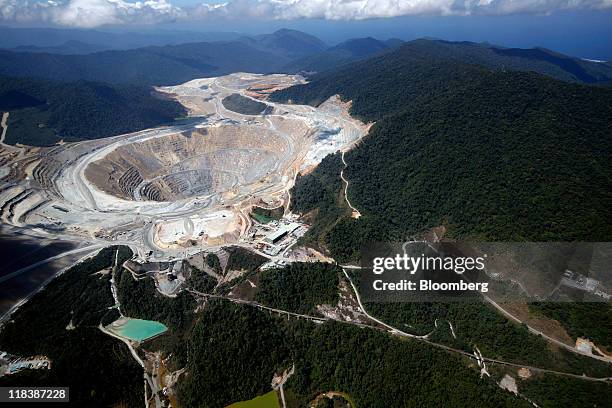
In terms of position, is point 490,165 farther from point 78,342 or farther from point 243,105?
point 243,105

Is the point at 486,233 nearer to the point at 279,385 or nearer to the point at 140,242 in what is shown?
the point at 279,385

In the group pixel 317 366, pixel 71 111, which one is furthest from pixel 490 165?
pixel 71 111

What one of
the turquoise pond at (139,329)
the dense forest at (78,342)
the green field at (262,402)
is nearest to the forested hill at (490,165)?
the green field at (262,402)

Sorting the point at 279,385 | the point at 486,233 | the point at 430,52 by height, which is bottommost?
the point at 279,385

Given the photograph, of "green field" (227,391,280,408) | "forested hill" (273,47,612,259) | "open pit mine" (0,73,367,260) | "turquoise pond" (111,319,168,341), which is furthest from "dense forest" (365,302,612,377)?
"open pit mine" (0,73,367,260)

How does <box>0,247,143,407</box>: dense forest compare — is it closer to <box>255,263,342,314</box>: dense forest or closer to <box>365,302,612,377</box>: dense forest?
<box>255,263,342,314</box>: dense forest

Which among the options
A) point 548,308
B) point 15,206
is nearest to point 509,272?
point 548,308

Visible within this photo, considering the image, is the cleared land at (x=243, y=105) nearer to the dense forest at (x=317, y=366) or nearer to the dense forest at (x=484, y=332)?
the dense forest at (x=317, y=366)
